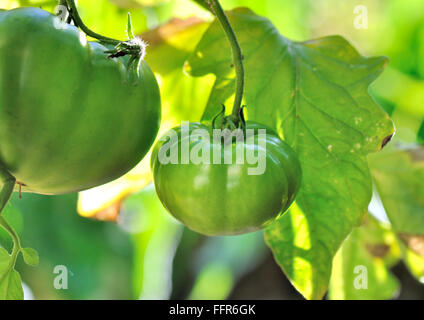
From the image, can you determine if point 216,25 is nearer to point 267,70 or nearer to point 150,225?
point 267,70

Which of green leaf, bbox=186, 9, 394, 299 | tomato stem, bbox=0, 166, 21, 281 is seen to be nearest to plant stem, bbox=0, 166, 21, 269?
tomato stem, bbox=0, 166, 21, 281

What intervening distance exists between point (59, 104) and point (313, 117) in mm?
316

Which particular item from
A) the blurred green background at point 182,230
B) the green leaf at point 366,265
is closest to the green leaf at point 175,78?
the blurred green background at point 182,230

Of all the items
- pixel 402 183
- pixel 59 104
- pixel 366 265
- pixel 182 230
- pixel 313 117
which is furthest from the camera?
pixel 182 230

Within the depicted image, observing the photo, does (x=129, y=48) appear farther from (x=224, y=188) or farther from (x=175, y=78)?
(x=175, y=78)

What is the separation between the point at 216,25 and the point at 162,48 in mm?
109

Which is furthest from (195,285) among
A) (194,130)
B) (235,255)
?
(194,130)

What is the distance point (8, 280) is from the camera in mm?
460

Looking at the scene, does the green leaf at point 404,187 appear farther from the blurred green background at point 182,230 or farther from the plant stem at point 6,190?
the plant stem at point 6,190

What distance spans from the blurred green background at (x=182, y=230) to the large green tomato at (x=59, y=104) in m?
0.27

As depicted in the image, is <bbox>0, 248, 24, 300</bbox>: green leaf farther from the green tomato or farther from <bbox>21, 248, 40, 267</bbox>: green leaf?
the green tomato

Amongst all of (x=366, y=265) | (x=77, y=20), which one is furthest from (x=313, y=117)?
(x=366, y=265)

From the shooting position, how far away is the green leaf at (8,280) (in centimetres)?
46

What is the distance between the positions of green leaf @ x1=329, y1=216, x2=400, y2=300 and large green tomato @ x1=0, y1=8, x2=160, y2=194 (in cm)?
57
